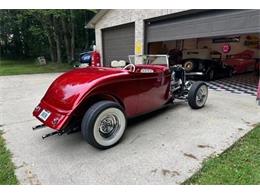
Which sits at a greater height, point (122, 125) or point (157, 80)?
point (157, 80)

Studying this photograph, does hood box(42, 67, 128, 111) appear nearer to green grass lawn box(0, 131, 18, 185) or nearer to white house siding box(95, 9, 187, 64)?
green grass lawn box(0, 131, 18, 185)

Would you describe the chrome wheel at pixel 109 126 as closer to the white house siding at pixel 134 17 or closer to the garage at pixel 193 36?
the garage at pixel 193 36

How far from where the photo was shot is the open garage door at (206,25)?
219 inches

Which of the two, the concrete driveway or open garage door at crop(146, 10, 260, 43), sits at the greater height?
open garage door at crop(146, 10, 260, 43)

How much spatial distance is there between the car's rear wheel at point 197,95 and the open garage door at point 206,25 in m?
Result: 2.46

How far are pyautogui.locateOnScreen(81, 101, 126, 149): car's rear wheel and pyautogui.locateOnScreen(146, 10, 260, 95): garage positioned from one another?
471 cm

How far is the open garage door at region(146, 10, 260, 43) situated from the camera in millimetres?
5566

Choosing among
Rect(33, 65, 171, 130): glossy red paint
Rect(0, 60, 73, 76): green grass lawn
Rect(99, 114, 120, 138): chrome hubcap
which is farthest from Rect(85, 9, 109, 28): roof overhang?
Rect(99, 114, 120, 138): chrome hubcap

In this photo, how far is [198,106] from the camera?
446cm

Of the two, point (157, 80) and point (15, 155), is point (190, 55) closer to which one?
point (157, 80)
